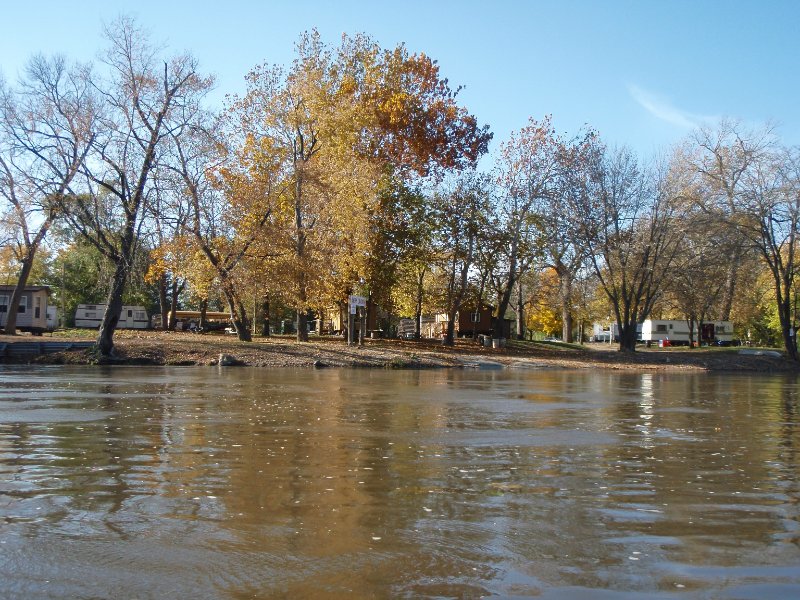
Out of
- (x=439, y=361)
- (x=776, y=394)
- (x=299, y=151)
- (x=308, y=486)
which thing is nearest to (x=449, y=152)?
(x=299, y=151)

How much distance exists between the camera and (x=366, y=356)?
131 ft

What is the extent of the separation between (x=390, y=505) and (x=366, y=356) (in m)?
32.2

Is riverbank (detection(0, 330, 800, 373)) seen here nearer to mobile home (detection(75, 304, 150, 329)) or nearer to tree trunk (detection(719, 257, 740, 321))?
tree trunk (detection(719, 257, 740, 321))

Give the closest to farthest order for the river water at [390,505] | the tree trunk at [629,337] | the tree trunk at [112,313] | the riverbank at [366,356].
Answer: the river water at [390,505]
the tree trunk at [112,313]
the riverbank at [366,356]
the tree trunk at [629,337]

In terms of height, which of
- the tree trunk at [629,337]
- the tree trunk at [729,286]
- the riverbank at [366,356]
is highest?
the tree trunk at [729,286]

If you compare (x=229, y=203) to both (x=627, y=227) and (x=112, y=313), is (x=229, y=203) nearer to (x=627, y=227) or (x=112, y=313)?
(x=112, y=313)

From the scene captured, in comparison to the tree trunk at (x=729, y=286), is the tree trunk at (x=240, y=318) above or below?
below

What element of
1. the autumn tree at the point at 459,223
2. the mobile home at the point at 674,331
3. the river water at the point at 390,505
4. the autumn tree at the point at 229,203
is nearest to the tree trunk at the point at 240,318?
the autumn tree at the point at 229,203

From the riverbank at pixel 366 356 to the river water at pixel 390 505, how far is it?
2145 cm

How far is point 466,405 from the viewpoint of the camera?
18781 millimetres

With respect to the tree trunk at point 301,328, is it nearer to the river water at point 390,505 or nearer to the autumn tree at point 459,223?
the autumn tree at point 459,223

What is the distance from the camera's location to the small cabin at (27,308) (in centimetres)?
5575

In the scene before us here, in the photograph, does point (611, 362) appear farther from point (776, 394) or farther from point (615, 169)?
point (776, 394)

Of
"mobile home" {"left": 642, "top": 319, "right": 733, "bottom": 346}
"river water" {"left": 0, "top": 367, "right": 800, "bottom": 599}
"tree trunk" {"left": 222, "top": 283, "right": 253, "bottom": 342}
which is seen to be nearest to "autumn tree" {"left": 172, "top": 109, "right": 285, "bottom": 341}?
"tree trunk" {"left": 222, "top": 283, "right": 253, "bottom": 342}
